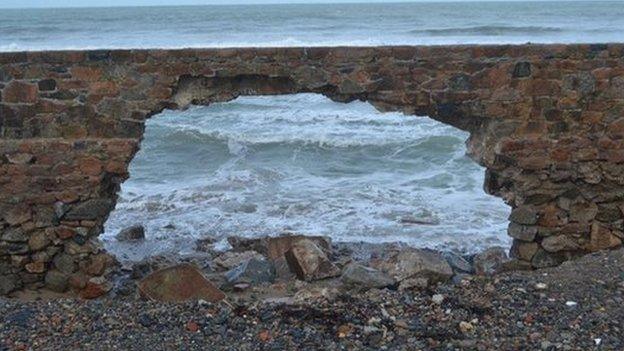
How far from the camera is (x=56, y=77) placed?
23.5 ft

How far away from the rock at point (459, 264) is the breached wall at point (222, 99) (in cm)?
128

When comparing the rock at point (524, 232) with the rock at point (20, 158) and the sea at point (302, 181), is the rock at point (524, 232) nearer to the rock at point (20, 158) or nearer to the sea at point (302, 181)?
the sea at point (302, 181)

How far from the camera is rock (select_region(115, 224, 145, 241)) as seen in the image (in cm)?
1026

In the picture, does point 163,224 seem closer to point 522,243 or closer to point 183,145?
point 522,243

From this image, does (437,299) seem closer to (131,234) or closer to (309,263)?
(309,263)

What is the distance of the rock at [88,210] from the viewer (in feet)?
24.0

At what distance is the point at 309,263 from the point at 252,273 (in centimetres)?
62

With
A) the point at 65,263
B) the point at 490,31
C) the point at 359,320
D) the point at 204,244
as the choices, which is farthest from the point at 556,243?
the point at 490,31

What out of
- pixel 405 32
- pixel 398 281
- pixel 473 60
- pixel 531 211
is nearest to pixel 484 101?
pixel 473 60

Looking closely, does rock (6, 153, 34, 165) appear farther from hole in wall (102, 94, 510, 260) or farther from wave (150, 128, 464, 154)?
wave (150, 128, 464, 154)

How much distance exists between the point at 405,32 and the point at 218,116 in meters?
22.0

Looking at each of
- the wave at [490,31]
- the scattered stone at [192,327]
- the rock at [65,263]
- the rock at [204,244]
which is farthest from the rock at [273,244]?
the wave at [490,31]

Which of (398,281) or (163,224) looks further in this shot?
(163,224)

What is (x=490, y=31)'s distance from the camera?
1592 inches
